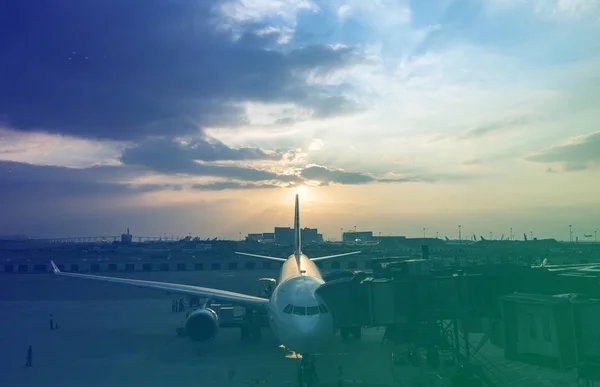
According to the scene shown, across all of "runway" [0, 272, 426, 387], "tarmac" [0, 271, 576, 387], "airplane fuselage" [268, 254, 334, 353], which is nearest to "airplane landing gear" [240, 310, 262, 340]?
"runway" [0, 272, 426, 387]

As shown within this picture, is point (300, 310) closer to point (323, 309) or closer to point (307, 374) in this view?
point (323, 309)

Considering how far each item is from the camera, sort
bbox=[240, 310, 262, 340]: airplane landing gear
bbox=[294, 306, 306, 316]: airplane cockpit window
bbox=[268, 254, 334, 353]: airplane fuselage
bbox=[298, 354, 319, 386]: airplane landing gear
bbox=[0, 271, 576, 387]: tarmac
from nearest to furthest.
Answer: bbox=[298, 354, 319, 386]: airplane landing gear
bbox=[268, 254, 334, 353]: airplane fuselage
bbox=[294, 306, 306, 316]: airplane cockpit window
bbox=[0, 271, 576, 387]: tarmac
bbox=[240, 310, 262, 340]: airplane landing gear

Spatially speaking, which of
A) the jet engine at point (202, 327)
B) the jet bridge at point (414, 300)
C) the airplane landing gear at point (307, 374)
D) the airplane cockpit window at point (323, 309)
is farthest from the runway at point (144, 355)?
the jet bridge at point (414, 300)

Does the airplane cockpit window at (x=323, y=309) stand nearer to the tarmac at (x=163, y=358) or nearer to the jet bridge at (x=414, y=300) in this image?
the jet bridge at (x=414, y=300)

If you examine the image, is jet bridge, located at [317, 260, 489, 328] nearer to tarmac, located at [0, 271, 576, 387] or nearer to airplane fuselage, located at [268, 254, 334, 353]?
airplane fuselage, located at [268, 254, 334, 353]

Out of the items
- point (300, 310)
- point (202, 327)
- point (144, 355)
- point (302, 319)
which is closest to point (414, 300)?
point (302, 319)

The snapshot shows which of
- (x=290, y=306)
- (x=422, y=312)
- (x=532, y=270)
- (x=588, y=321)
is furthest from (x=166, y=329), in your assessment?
(x=588, y=321)
